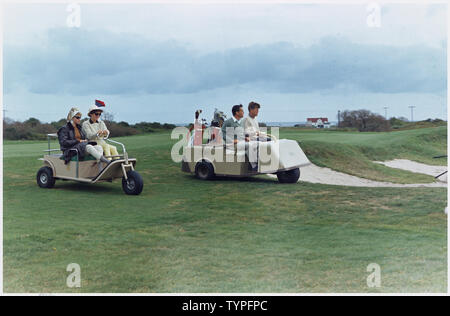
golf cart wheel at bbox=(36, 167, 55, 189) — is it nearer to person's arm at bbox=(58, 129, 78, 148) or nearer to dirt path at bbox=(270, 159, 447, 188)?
person's arm at bbox=(58, 129, 78, 148)

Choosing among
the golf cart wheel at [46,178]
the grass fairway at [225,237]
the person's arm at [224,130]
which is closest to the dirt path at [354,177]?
the grass fairway at [225,237]

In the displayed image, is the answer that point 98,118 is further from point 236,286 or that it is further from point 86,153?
point 236,286

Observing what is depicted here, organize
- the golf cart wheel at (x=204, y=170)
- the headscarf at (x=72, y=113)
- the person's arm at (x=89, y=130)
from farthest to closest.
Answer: the golf cart wheel at (x=204, y=170)
the person's arm at (x=89, y=130)
the headscarf at (x=72, y=113)

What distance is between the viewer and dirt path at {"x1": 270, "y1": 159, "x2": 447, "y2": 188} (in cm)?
754

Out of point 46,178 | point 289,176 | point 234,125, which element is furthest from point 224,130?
point 46,178

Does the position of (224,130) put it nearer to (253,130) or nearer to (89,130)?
(253,130)

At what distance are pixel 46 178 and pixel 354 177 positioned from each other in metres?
5.46

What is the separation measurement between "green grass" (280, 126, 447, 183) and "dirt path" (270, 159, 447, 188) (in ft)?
0.66

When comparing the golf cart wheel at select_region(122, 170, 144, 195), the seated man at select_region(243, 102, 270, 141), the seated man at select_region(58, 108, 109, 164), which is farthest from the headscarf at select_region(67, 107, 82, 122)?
the seated man at select_region(243, 102, 270, 141)

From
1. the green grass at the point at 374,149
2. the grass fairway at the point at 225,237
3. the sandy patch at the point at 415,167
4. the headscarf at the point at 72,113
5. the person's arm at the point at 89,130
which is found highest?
the headscarf at the point at 72,113

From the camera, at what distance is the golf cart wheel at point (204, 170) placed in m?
8.36

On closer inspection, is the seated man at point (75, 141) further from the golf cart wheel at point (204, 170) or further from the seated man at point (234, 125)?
the seated man at point (234, 125)

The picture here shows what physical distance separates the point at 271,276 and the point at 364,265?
31.5 inches

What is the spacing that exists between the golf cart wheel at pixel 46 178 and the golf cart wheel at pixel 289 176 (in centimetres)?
392
